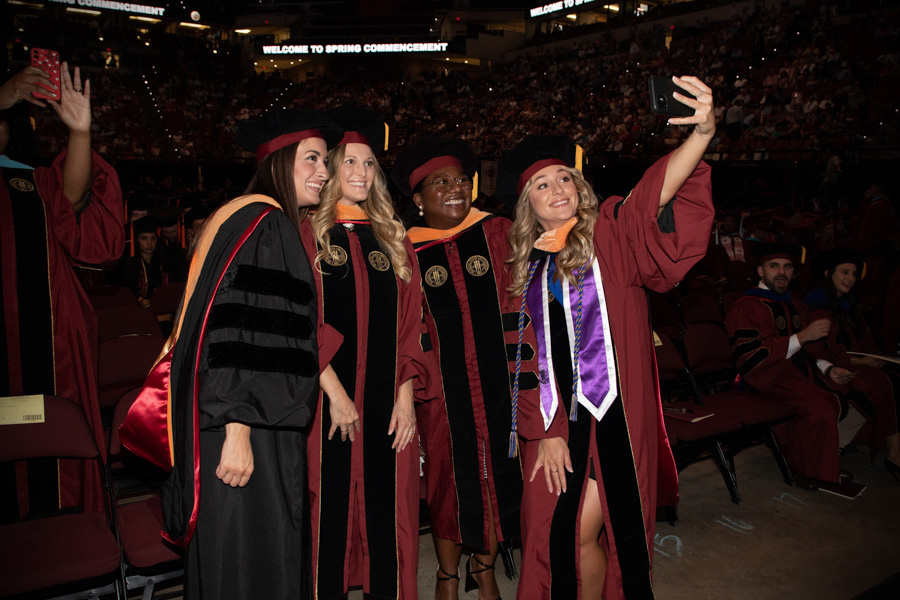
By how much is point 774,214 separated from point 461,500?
11.2 m

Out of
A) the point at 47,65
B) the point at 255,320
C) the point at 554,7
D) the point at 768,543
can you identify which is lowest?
the point at 768,543

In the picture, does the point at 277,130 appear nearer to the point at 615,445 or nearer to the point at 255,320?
the point at 255,320

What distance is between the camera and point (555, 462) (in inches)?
88.7

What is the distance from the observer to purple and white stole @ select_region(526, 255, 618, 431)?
7.20 feet

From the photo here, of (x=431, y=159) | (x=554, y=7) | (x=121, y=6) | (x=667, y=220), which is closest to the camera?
(x=667, y=220)

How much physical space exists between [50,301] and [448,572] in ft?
7.05

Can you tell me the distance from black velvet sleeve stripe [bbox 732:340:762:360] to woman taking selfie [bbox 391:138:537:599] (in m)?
2.52

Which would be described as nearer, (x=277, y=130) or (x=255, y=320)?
(x=255, y=320)

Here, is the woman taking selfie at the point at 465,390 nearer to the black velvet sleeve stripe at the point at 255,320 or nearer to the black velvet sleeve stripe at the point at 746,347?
the black velvet sleeve stripe at the point at 255,320

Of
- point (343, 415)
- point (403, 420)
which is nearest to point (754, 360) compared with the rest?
point (403, 420)

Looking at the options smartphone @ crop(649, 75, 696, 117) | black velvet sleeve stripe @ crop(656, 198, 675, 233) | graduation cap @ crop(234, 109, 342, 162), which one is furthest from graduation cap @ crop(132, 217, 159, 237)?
smartphone @ crop(649, 75, 696, 117)

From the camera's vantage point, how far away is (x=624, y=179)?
16.4 m

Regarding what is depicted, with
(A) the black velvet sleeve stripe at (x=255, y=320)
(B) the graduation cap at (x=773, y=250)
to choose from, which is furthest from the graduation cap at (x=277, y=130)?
(B) the graduation cap at (x=773, y=250)

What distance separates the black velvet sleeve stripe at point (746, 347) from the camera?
4.52m
